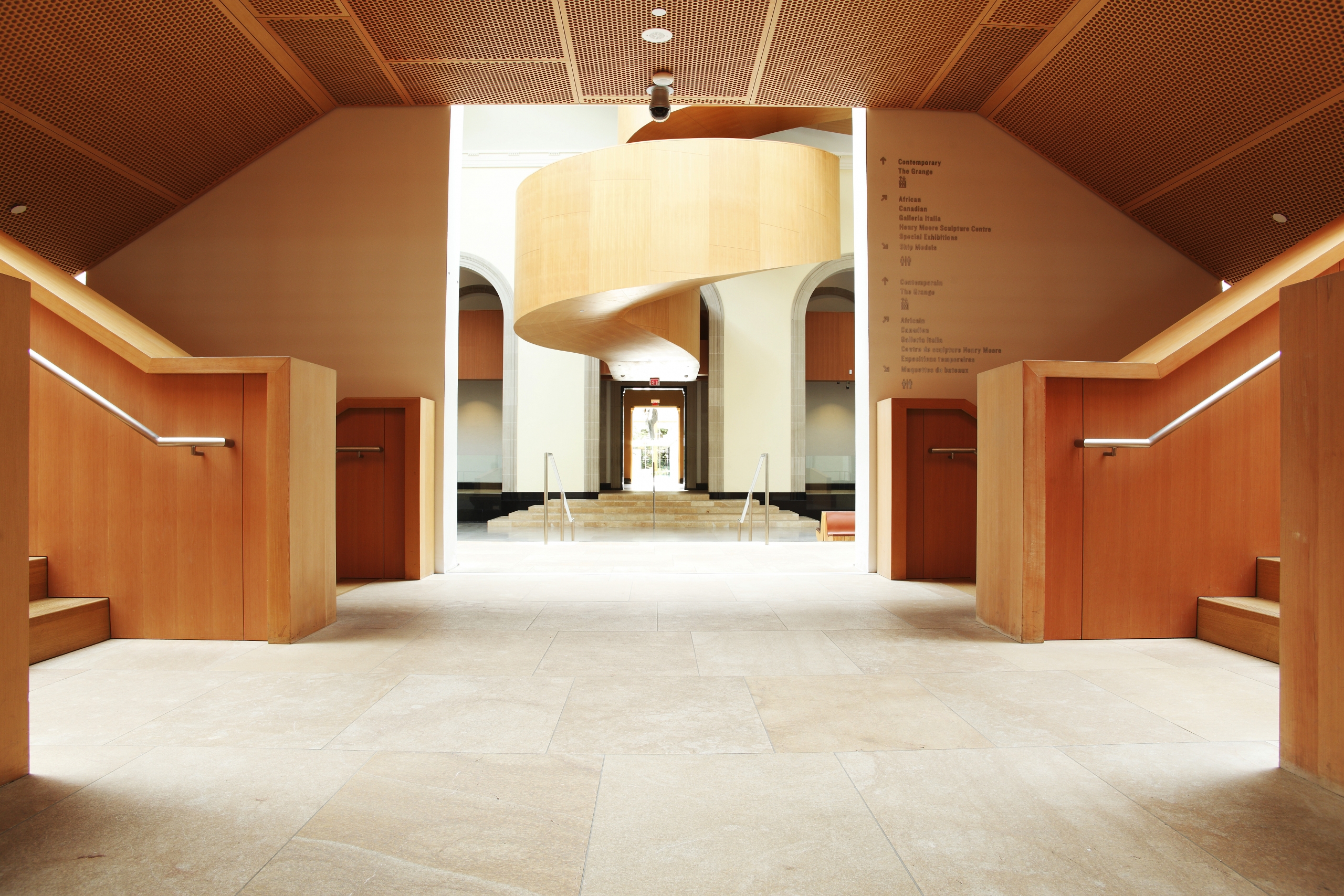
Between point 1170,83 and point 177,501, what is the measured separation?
546 cm

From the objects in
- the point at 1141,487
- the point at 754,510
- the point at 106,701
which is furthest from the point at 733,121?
the point at 106,701

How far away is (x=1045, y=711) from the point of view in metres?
2.34

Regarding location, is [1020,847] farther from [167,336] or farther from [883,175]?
[167,336]

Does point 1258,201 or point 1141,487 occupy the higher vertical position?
point 1258,201

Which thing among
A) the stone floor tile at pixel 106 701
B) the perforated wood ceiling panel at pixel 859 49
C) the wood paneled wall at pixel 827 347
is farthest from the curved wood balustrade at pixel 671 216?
the wood paneled wall at pixel 827 347

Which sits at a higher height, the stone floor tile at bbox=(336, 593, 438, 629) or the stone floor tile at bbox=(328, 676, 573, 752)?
the stone floor tile at bbox=(328, 676, 573, 752)

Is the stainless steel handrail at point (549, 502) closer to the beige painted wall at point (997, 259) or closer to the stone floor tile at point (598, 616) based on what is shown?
the stone floor tile at point (598, 616)

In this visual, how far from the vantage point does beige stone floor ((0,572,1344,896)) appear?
1416mm

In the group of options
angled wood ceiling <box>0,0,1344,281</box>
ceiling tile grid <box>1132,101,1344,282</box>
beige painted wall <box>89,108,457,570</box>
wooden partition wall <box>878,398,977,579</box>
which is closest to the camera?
angled wood ceiling <box>0,0,1344,281</box>

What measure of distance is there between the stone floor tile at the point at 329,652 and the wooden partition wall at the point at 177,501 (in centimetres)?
14

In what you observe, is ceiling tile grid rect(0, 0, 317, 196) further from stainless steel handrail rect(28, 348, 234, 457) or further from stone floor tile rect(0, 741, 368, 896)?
stone floor tile rect(0, 741, 368, 896)

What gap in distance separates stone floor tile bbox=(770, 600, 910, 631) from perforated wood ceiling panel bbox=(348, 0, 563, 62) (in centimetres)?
360

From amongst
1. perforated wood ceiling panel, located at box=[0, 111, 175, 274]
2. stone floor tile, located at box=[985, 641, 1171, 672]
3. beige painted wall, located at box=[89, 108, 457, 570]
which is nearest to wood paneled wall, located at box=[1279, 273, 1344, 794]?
stone floor tile, located at box=[985, 641, 1171, 672]

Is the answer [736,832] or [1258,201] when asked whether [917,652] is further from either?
[1258,201]
